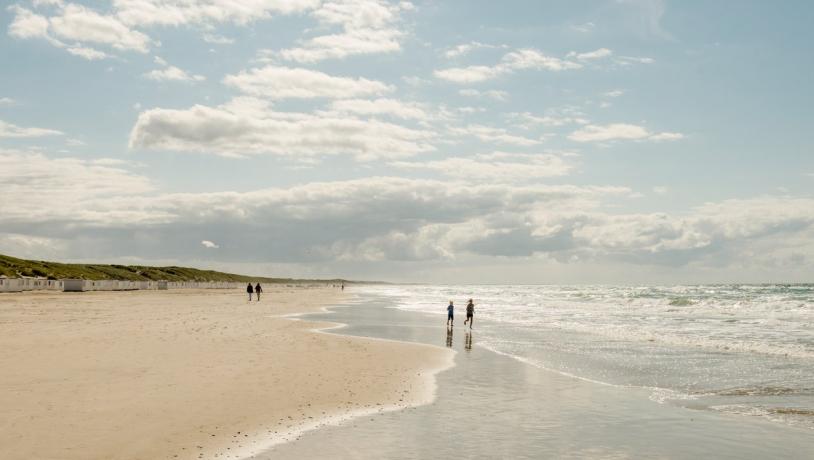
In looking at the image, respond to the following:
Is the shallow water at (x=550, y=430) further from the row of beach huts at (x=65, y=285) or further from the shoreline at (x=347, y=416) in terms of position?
the row of beach huts at (x=65, y=285)

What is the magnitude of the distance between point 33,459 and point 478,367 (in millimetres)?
14709

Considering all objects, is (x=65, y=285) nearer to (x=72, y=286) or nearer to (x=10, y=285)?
(x=72, y=286)

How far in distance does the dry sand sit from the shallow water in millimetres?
1087

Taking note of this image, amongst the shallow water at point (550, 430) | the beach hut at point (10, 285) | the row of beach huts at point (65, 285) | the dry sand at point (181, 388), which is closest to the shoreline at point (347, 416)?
the dry sand at point (181, 388)

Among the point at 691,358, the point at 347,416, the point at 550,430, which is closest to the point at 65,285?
the point at 691,358

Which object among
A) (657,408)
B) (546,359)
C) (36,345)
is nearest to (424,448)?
(657,408)

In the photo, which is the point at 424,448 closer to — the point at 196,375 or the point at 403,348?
the point at 196,375

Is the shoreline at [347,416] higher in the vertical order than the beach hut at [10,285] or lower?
lower

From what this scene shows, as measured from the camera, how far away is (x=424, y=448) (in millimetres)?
11070

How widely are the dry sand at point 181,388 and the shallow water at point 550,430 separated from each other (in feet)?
3.57

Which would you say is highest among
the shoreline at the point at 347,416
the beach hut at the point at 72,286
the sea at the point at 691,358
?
the beach hut at the point at 72,286

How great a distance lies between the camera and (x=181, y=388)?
50.7 feet

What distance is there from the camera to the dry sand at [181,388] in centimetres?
1098

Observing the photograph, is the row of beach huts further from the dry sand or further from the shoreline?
the shoreline
